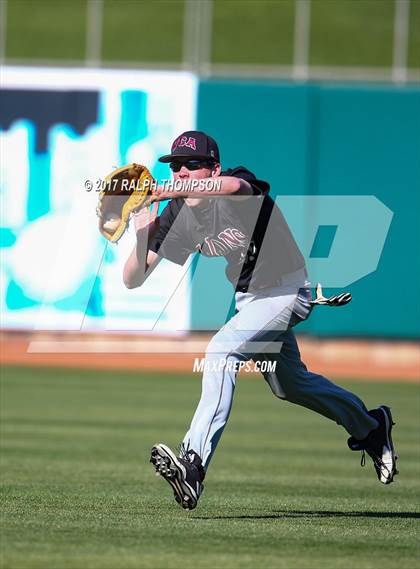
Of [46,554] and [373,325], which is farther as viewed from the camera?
[373,325]

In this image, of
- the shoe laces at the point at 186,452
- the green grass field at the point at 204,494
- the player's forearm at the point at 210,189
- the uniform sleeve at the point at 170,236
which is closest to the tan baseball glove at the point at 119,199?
the uniform sleeve at the point at 170,236

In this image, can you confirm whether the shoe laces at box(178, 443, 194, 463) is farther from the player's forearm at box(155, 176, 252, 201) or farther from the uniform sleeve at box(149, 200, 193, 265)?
the player's forearm at box(155, 176, 252, 201)

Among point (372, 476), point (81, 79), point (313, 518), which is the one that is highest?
point (81, 79)

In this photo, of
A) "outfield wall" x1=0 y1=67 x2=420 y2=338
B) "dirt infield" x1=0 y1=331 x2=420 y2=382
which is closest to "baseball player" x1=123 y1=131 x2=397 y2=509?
"outfield wall" x1=0 y1=67 x2=420 y2=338

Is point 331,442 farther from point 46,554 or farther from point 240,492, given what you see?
point 46,554

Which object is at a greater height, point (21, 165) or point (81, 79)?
point (81, 79)

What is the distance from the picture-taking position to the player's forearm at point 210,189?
6.36 meters

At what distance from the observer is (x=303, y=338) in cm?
1927

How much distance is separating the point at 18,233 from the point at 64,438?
26.6 feet

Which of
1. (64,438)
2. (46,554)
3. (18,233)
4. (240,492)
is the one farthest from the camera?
(18,233)

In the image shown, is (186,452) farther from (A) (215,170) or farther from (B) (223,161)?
(B) (223,161)

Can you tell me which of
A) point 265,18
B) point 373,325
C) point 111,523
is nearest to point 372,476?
point 111,523

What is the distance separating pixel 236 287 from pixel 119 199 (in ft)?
2.73

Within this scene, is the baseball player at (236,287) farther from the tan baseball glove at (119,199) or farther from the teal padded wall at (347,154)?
the teal padded wall at (347,154)
